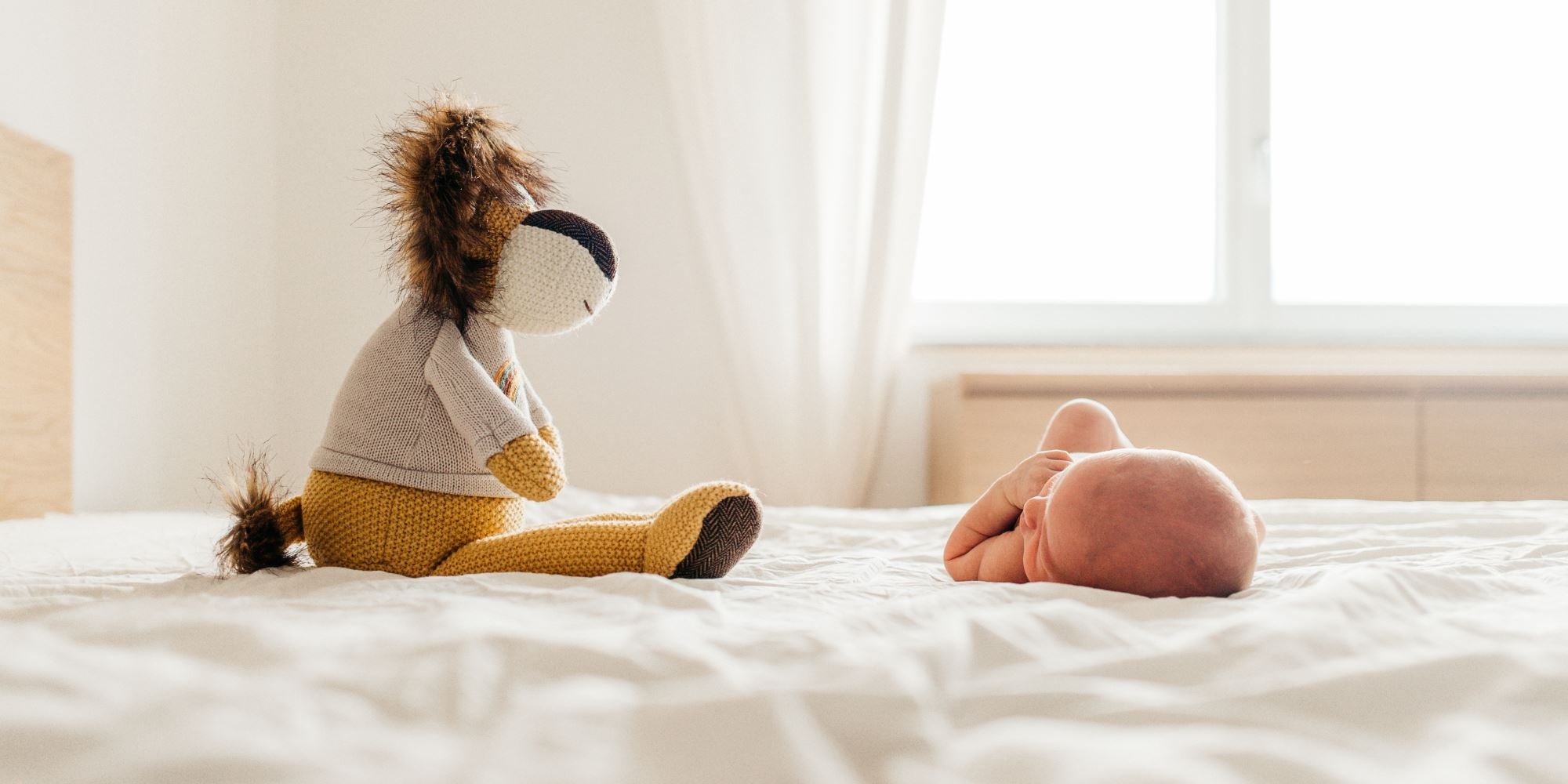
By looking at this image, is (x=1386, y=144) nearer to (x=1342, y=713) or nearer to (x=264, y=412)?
(x=1342, y=713)

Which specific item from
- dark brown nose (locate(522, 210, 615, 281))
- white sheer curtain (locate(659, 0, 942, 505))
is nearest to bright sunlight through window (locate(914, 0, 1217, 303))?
white sheer curtain (locate(659, 0, 942, 505))

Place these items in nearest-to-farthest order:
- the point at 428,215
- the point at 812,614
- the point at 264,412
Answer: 1. the point at 812,614
2. the point at 428,215
3. the point at 264,412

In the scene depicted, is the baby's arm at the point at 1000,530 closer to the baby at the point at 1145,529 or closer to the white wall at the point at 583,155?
the baby at the point at 1145,529

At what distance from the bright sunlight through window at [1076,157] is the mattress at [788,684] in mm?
1894

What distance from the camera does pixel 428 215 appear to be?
31.9 inches

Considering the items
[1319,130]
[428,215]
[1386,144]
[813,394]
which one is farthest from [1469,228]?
[428,215]

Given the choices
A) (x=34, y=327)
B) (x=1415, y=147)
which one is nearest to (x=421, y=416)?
(x=34, y=327)

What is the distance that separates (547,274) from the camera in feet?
2.71

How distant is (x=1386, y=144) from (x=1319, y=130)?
169 mm

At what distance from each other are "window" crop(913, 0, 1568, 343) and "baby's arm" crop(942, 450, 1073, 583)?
1.65 m

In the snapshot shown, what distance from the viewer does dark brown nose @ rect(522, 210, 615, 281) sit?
0.84 metres

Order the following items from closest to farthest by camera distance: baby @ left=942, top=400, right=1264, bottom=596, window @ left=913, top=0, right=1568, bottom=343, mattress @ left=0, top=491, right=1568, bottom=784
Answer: mattress @ left=0, top=491, right=1568, bottom=784 < baby @ left=942, top=400, right=1264, bottom=596 < window @ left=913, top=0, right=1568, bottom=343

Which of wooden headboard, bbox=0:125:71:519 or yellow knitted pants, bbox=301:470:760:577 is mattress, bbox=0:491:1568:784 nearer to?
yellow knitted pants, bbox=301:470:760:577

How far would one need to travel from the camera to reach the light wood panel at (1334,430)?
77.5 inches
